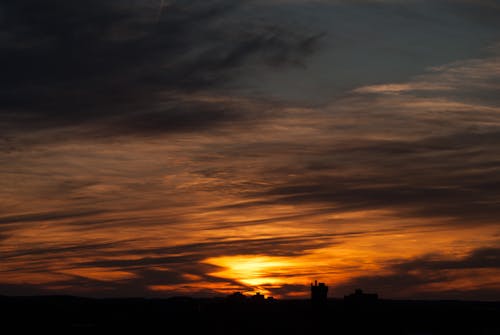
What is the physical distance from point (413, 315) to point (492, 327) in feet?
38.2

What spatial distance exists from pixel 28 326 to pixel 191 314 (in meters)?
15.9

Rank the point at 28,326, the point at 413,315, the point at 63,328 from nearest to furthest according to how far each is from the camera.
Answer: the point at 63,328
the point at 28,326
the point at 413,315

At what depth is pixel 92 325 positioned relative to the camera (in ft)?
244

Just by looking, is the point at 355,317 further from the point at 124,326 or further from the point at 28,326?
the point at 28,326

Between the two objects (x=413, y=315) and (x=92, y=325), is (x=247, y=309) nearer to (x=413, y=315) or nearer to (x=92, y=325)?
(x=92, y=325)

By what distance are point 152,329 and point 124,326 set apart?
101 inches

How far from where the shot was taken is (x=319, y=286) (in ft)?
260

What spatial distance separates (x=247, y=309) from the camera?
7894 centimetres

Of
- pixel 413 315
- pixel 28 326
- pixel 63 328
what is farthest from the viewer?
pixel 413 315

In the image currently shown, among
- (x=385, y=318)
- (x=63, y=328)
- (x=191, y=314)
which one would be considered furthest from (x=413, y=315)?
(x=63, y=328)

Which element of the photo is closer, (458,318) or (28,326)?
(28,326)

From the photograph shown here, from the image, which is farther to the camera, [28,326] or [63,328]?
[28,326]

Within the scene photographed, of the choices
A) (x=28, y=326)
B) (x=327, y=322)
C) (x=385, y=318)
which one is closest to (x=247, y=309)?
(x=327, y=322)

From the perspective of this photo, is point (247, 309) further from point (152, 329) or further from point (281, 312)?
point (152, 329)
